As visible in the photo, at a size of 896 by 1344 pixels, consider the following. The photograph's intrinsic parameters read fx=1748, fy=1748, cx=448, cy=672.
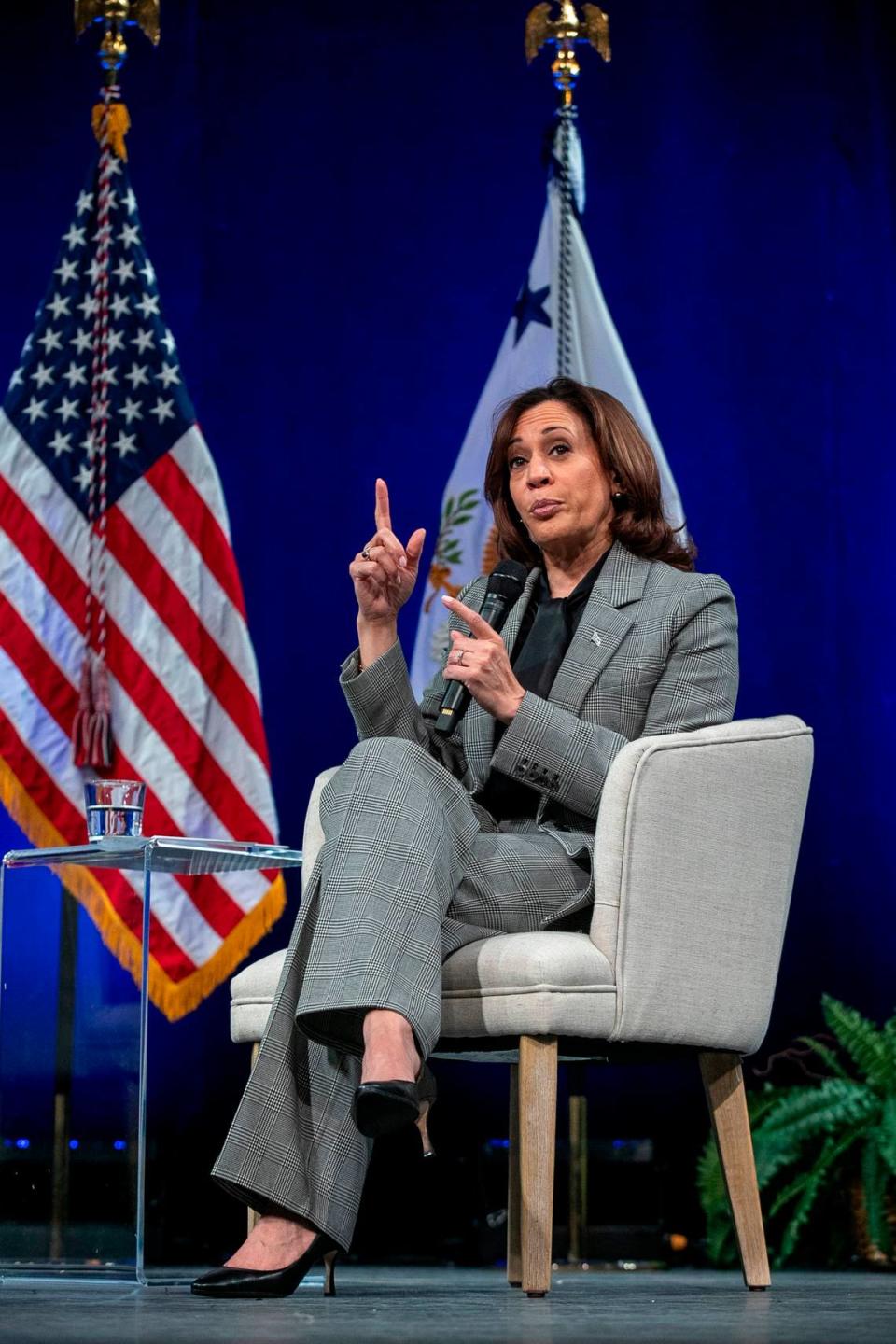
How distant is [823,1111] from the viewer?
311 centimetres

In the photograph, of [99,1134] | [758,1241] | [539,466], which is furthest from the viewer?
[539,466]

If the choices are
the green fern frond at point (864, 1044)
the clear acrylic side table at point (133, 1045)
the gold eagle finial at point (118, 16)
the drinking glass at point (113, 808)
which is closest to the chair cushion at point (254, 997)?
the clear acrylic side table at point (133, 1045)

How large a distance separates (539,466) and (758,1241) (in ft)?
3.69

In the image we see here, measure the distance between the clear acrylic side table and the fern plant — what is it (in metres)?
1.14

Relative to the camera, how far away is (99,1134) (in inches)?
95.7

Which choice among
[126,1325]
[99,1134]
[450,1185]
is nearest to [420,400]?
[450,1185]

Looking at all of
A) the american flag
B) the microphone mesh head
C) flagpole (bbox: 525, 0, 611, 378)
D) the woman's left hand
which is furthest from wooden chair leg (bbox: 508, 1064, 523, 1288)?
flagpole (bbox: 525, 0, 611, 378)

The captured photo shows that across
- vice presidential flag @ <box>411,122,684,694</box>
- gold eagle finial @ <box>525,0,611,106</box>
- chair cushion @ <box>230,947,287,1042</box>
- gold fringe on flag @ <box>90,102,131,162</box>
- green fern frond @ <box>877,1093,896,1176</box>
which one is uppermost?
gold eagle finial @ <box>525,0,611,106</box>

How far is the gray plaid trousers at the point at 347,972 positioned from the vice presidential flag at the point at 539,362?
1567mm

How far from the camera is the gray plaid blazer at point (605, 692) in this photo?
2248mm

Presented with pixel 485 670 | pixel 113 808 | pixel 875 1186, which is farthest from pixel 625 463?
pixel 875 1186

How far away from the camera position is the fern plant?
307 centimetres

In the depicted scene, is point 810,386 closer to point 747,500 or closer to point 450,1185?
point 747,500

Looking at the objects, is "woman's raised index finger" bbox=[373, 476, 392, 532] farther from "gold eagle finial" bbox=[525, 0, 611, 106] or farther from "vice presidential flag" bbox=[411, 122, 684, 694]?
"gold eagle finial" bbox=[525, 0, 611, 106]
